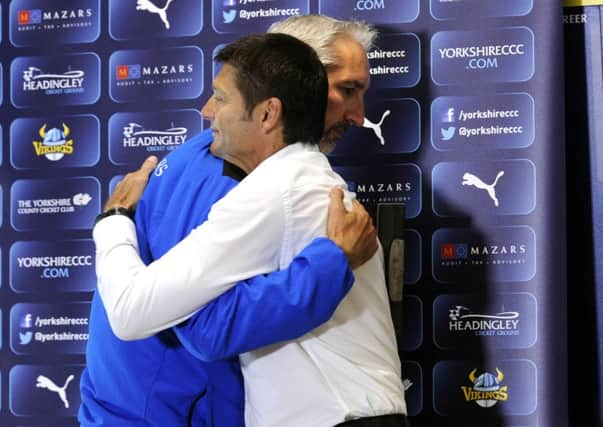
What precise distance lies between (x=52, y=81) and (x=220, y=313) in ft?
6.10

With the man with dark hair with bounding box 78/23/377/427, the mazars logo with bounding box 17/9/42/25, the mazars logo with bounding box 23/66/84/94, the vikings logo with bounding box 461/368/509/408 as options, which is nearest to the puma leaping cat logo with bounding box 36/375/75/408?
the mazars logo with bounding box 23/66/84/94

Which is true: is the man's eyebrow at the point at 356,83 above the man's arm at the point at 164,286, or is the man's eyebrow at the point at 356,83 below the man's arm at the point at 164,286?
above

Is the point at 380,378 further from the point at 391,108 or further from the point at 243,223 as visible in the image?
the point at 391,108

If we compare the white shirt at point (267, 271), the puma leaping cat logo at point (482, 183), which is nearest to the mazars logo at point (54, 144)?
the puma leaping cat logo at point (482, 183)

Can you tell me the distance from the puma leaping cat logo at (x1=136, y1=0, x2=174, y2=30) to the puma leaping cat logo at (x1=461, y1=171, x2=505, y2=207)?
1.16 metres

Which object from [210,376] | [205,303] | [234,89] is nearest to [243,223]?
[205,303]

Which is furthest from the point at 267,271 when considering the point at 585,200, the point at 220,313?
the point at 585,200

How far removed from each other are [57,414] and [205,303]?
1.72 metres

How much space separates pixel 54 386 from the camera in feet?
10.9

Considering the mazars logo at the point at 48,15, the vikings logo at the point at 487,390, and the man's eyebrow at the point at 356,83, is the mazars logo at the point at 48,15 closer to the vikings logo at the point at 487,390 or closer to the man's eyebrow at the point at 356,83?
the man's eyebrow at the point at 356,83

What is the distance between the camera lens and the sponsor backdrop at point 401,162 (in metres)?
2.99

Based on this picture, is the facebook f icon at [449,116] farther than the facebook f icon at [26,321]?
No

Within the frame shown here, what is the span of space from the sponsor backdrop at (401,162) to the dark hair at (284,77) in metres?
1.15

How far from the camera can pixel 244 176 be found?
6.97ft
